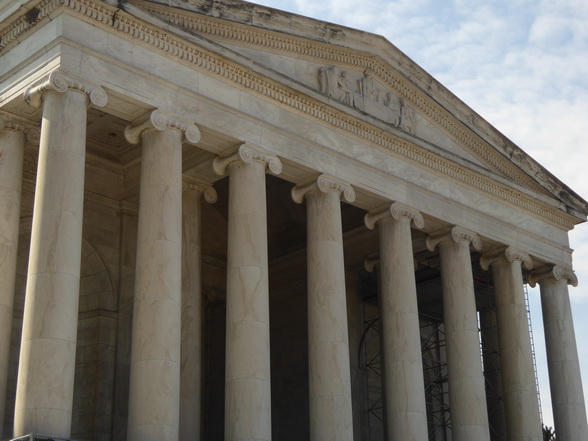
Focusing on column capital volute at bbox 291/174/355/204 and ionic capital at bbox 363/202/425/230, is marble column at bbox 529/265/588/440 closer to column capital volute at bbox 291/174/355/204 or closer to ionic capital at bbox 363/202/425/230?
ionic capital at bbox 363/202/425/230

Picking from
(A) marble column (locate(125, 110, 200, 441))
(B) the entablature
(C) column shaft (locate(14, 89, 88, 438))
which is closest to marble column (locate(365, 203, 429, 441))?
(B) the entablature

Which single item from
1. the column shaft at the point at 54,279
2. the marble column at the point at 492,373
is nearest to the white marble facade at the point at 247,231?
the column shaft at the point at 54,279

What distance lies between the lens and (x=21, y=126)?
113 ft

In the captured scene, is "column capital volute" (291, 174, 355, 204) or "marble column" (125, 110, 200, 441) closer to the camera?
"marble column" (125, 110, 200, 441)

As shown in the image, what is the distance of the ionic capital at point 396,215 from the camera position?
1662 inches

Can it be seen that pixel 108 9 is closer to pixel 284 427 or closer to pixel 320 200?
pixel 320 200

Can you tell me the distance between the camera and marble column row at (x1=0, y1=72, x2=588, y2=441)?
2925 cm

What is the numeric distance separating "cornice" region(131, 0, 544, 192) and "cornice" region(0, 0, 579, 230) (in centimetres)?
5

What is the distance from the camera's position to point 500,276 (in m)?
47.7

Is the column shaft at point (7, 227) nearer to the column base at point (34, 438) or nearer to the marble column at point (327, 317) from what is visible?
the column base at point (34, 438)


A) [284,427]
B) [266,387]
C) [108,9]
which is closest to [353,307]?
[284,427]

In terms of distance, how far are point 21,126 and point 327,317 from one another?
13401mm

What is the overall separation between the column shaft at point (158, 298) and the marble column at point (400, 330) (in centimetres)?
1163

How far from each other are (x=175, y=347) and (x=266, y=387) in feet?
13.4
